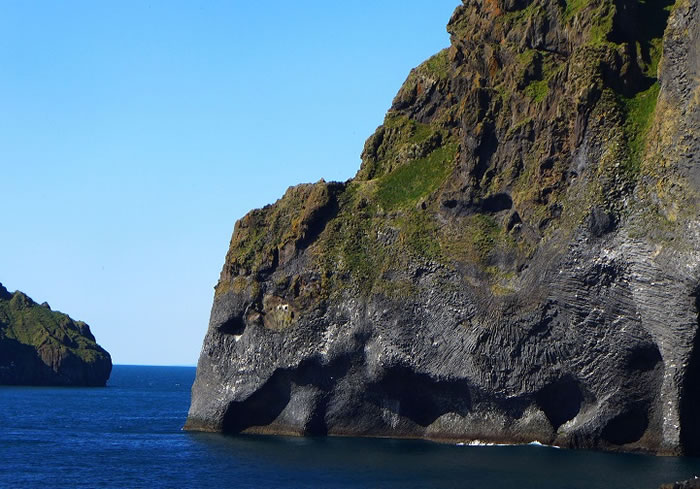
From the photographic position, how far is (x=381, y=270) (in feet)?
250

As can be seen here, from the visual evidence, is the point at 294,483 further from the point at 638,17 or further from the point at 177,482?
the point at 638,17

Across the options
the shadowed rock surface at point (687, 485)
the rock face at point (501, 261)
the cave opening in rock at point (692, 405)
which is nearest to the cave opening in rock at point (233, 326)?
the rock face at point (501, 261)

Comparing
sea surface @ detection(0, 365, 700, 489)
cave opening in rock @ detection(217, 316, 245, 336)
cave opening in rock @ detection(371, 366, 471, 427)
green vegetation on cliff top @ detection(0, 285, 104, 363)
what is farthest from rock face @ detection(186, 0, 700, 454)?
green vegetation on cliff top @ detection(0, 285, 104, 363)

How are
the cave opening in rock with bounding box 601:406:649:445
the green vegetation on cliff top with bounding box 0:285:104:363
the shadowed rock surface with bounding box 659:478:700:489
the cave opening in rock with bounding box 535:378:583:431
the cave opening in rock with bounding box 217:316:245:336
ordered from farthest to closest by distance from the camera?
the green vegetation on cliff top with bounding box 0:285:104:363
the cave opening in rock with bounding box 217:316:245:336
the cave opening in rock with bounding box 535:378:583:431
the cave opening in rock with bounding box 601:406:649:445
the shadowed rock surface with bounding box 659:478:700:489

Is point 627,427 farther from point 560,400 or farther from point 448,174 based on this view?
point 448,174

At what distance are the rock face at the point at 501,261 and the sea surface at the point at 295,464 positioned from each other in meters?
3.11

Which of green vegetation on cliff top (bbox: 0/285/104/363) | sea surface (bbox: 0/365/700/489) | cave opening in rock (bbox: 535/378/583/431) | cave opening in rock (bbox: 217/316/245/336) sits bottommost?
sea surface (bbox: 0/365/700/489)

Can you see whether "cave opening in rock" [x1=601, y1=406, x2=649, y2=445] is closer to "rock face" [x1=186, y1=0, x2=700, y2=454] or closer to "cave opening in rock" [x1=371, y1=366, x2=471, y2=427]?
"rock face" [x1=186, y1=0, x2=700, y2=454]

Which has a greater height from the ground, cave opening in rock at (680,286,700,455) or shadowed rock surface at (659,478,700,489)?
cave opening in rock at (680,286,700,455)

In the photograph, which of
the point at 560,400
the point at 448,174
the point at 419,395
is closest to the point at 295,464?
the point at 419,395

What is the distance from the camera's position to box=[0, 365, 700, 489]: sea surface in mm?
54781

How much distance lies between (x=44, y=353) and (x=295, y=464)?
132958 millimetres

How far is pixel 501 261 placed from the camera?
7100cm

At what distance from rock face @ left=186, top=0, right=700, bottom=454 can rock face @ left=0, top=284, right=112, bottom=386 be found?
109 meters
